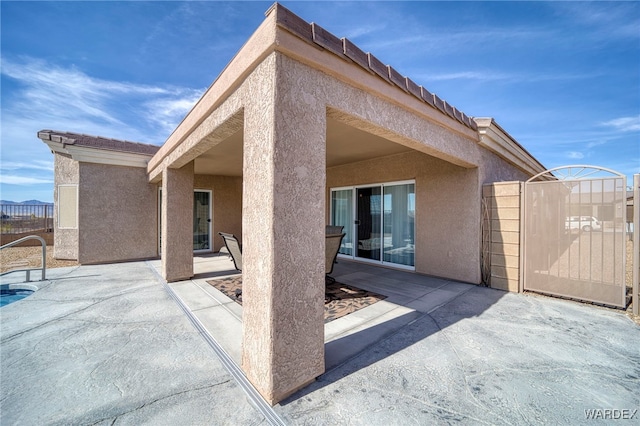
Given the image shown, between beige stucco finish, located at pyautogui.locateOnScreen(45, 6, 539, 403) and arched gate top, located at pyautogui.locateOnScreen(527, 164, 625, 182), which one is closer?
beige stucco finish, located at pyautogui.locateOnScreen(45, 6, 539, 403)

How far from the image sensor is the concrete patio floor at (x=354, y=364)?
220 centimetres

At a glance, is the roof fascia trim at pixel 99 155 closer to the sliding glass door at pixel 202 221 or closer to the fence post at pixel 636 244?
the sliding glass door at pixel 202 221

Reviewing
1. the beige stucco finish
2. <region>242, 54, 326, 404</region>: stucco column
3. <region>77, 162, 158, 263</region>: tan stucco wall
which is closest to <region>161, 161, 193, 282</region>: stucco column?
the beige stucco finish

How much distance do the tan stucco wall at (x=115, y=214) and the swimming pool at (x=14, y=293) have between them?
8.23ft

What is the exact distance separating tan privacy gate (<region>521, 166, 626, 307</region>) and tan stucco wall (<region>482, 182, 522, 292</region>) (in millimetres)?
A: 163

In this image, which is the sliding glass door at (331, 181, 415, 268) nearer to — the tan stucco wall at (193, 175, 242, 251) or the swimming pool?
the tan stucco wall at (193, 175, 242, 251)

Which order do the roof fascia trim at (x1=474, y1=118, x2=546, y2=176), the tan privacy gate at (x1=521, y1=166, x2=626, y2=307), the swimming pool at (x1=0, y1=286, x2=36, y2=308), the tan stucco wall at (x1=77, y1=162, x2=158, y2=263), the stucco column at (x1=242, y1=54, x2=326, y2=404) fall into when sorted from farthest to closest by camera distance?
the tan stucco wall at (x1=77, y1=162, x2=158, y2=263)
the roof fascia trim at (x1=474, y1=118, x2=546, y2=176)
the swimming pool at (x1=0, y1=286, x2=36, y2=308)
the tan privacy gate at (x1=521, y1=166, x2=626, y2=307)
the stucco column at (x1=242, y1=54, x2=326, y2=404)

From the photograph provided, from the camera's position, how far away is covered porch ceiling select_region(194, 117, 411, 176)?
530 centimetres

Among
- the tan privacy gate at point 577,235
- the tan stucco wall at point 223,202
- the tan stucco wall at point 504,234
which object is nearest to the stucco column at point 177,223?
the tan stucco wall at point 223,202

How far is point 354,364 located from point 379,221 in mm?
5797

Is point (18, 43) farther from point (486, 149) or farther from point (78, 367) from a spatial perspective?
point (486, 149)

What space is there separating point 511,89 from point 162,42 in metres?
11.2

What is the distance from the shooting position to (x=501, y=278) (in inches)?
232

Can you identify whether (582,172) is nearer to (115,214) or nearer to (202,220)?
(202,220)
